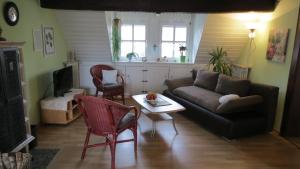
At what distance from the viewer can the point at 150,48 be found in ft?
17.7

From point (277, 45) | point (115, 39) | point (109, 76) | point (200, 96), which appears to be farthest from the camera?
point (115, 39)

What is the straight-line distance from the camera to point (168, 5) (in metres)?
3.71

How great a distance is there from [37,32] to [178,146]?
2.75 meters

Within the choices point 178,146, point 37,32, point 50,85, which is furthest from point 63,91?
point 178,146

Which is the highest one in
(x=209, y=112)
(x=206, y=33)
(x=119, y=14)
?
(x=119, y=14)

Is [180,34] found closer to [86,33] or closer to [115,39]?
[115,39]

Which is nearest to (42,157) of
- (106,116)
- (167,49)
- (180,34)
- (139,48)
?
(106,116)

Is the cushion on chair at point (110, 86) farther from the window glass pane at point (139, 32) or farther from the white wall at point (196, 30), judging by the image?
the white wall at point (196, 30)

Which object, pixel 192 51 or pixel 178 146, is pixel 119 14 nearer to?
pixel 192 51

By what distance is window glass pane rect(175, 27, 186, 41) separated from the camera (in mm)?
5375

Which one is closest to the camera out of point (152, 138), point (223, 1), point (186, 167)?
point (186, 167)

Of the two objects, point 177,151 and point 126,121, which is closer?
point 126,121

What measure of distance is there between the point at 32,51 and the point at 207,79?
3155 mm

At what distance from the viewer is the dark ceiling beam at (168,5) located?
11.8 feet
